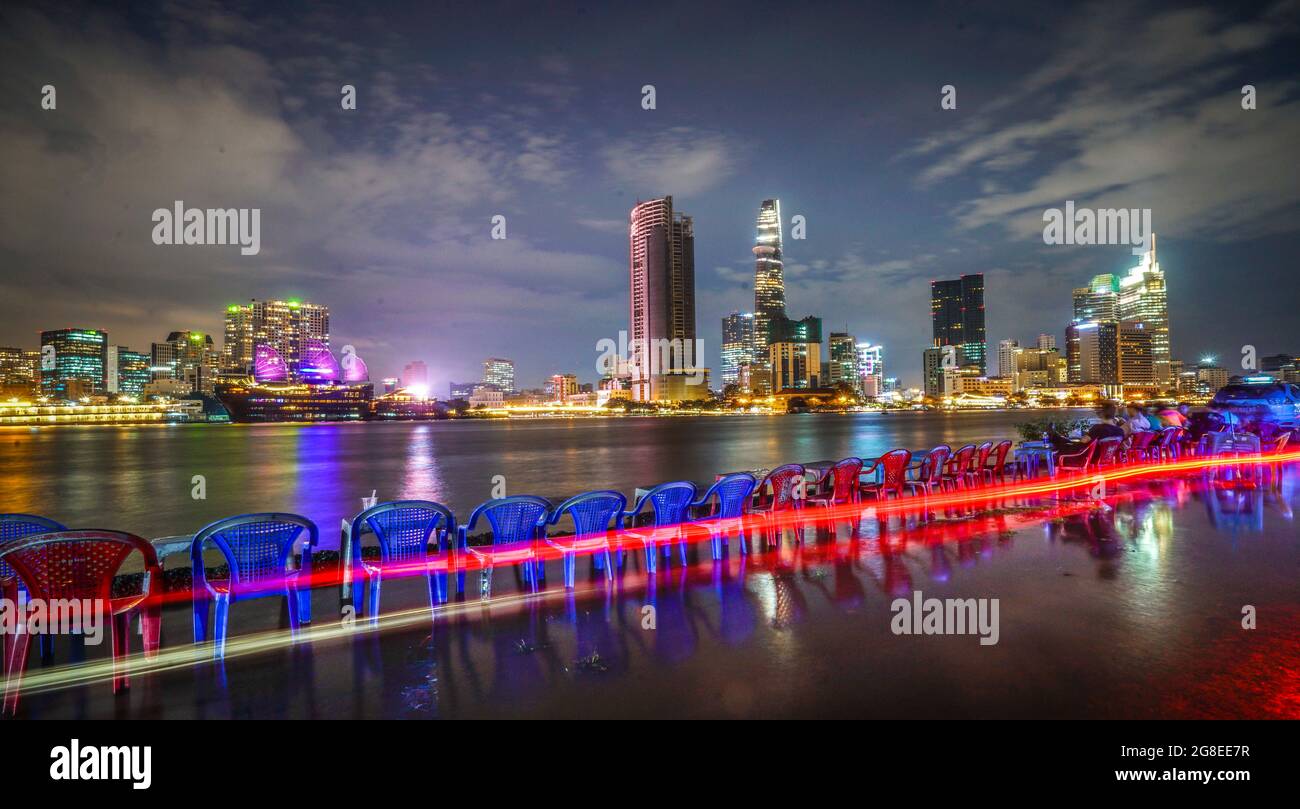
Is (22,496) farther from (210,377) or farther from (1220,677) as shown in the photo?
(210,377)

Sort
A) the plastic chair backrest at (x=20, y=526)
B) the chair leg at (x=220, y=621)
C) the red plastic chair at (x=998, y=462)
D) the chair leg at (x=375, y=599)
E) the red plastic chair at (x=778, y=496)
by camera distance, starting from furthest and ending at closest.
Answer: the red plastic chair at (x=998, y=462) < the red plastic chair at (x=778, y=496) < the chair leg at (x=375, y=599) < the plastic chair backrest at (x=20, y=526) < the chair leg at (x=220, y=621)

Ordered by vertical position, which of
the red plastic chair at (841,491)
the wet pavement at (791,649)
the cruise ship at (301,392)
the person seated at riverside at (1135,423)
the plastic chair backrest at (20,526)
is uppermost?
the cruise ship at (301,392)

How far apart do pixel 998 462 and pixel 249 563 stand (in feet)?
39.0

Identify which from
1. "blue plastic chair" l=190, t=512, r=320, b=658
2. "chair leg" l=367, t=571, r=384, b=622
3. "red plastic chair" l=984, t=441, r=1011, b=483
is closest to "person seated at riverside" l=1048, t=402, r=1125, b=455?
"red plastic chair" l=984, t=441, r=1011, b=483

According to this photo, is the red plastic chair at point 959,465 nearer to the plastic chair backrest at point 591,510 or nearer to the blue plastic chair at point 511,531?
the plastic chair backrest at point 591,510

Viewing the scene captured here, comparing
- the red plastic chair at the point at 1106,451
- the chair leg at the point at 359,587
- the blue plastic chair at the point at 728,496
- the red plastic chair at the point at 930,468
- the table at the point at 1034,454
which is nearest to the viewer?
the chair leg at the point at 359,587

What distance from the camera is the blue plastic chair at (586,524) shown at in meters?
5.86

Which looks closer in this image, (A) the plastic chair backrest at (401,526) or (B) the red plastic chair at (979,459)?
(A) the plastic chair backrest at (401,526)

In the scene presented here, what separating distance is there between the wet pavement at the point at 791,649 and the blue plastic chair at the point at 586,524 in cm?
33

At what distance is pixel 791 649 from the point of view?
4270 mm

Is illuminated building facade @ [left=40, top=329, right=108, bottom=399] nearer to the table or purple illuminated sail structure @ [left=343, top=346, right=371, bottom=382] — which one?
purple illuminated sail structure @ [left=343, top=346, right=371, bottom=382]

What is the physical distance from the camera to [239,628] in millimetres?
4879

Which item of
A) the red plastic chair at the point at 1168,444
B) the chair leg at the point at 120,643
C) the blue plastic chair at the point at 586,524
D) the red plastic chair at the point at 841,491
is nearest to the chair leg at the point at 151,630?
the chair leg at the point at 120,643

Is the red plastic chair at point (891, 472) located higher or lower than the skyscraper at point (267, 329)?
lower
